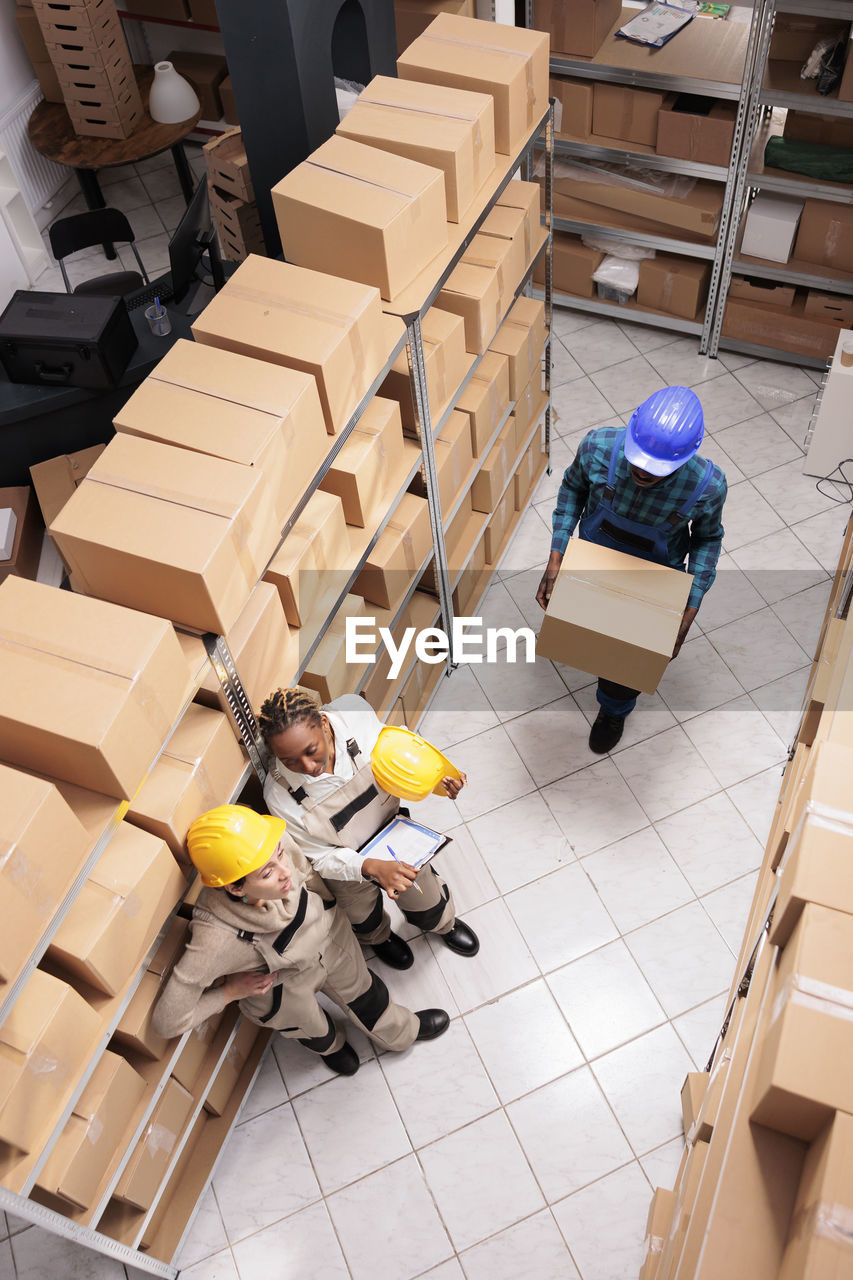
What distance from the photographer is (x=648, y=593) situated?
3469 millimetres

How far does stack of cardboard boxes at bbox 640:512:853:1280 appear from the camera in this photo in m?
1.69

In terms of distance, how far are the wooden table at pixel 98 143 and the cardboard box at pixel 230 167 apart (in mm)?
1686

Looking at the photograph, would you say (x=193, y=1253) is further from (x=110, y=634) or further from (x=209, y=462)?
(x=209, y=462)

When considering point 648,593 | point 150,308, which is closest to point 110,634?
point 648,593

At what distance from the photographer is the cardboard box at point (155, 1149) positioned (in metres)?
2.70

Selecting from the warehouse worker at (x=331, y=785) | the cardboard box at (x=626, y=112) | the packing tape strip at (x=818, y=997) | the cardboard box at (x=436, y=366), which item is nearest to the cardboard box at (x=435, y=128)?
the cardboard box at (x=436, y=366)

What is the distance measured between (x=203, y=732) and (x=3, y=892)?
77cm

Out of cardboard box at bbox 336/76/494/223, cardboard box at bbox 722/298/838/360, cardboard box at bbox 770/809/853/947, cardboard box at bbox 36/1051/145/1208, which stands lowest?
cardboard box at bbox 722/298/838/360

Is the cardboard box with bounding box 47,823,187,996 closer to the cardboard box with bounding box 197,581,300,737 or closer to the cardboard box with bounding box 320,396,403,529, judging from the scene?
the cardboard box with bounding box 197,581,300,737

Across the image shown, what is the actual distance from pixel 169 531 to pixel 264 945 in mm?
1177

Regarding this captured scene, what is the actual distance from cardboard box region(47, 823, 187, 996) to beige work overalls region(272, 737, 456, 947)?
19.4 inches

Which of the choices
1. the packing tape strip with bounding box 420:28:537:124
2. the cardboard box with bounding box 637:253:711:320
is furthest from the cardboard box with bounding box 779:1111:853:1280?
the cardboard box with bounding box 637:253:711:320

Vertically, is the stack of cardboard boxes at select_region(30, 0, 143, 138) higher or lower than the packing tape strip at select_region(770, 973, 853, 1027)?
lower

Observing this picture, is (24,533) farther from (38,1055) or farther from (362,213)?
(38,1055)
